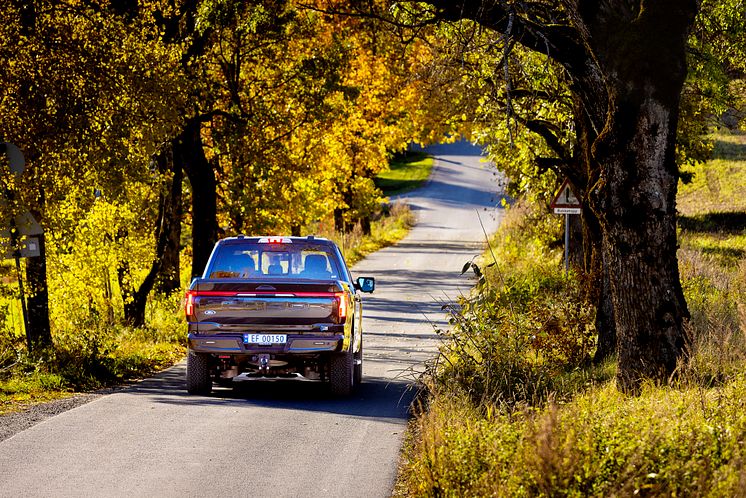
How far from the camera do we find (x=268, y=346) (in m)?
13.7

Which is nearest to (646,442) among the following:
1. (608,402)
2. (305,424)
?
(608,402)

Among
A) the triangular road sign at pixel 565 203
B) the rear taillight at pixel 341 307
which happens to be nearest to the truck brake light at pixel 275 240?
the rear taillight at pixel 341 307

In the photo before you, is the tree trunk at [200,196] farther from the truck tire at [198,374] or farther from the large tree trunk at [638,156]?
the large tree trunk at [638,156]

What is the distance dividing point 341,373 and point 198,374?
5.59 feet

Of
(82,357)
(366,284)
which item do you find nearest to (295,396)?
(366,284)

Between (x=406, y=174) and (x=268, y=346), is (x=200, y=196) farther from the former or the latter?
(x=406, y=174)

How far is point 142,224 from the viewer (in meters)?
26.1

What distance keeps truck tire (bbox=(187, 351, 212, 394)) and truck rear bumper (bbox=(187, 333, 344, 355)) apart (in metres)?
0.32

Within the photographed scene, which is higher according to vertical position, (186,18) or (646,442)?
(186,18)

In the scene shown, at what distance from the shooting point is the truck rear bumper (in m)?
13.6

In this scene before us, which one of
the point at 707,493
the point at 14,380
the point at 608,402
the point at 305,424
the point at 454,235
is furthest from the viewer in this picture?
the point at 454,235

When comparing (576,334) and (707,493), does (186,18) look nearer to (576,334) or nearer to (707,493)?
(576,334)

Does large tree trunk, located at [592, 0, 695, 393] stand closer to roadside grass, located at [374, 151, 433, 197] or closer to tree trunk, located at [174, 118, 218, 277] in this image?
tree trunk, located at [174, 118, 218, 277]

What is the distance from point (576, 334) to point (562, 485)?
27.0 feet
